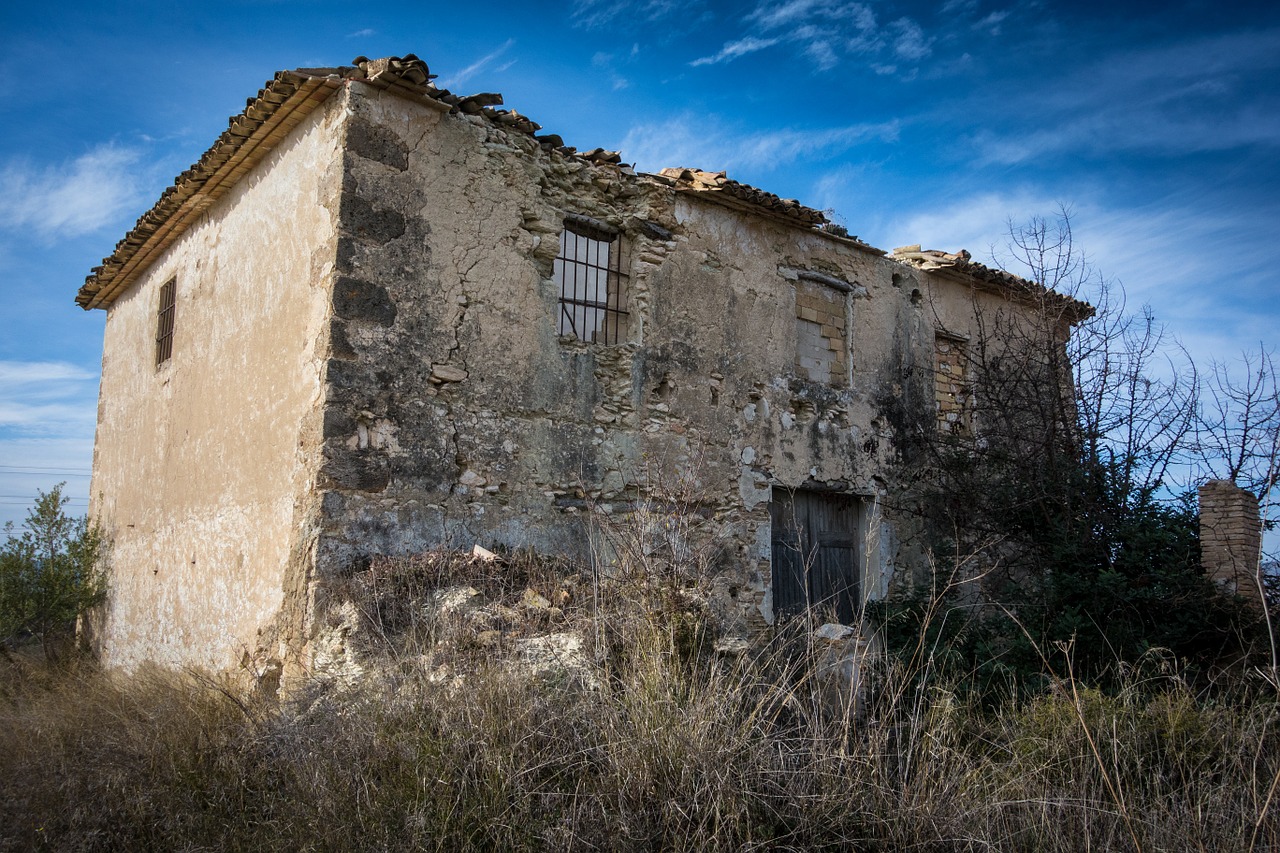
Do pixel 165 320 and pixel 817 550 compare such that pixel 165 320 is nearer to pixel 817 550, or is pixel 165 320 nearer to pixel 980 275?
pixel 817 550

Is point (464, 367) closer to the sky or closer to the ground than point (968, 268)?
closer to the ground

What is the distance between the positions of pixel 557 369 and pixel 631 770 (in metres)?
4.49

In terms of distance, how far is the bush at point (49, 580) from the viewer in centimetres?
988

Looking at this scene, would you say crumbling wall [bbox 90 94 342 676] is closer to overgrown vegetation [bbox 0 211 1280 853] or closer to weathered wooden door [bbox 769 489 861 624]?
overgrown vegetation [bbox 0 211 1280 853]

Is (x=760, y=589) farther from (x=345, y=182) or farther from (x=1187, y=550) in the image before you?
(x=345, y=182)

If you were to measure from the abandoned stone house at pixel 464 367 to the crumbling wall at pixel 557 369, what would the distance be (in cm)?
2

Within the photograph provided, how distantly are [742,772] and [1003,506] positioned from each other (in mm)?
6135

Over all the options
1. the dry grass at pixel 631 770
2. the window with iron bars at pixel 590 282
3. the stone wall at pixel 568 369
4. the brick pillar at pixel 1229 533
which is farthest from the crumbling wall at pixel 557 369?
the brick pillar at pixel 1229 533

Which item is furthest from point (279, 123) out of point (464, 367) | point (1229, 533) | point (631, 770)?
point (1229, 533)

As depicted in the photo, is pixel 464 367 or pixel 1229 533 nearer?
pixel 464 367

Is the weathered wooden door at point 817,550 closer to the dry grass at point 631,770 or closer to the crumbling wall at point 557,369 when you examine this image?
the crumbling wall at point 557,369

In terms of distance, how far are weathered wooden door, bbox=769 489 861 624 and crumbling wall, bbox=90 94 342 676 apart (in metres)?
4.46

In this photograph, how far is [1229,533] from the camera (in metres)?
7.88

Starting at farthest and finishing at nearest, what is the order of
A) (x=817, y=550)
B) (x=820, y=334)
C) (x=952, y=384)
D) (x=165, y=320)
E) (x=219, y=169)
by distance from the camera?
(x=952, y=384), (x=165, y=320), (x=820, y=334), (x=817, y=550), (x=219, y=169)
